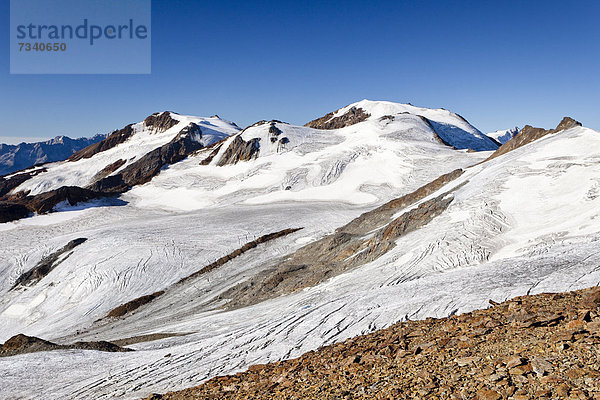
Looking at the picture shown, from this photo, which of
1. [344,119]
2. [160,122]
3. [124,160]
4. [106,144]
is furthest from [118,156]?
[344,119]

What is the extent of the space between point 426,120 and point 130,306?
84.0 metres

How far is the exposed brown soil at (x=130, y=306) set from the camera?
28375 millimetres

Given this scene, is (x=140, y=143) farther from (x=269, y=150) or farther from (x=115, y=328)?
(x=115, y=328)

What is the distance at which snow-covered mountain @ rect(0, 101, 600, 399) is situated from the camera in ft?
44.8

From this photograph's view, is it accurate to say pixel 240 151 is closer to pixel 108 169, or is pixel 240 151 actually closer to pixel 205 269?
pixel 108 169

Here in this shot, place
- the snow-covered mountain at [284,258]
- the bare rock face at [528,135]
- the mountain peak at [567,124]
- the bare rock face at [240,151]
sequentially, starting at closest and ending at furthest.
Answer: the snow-covered mountain at [284,258]
the mountain peak at [567,124]
the bare rock face at [528,135]
the bare rock face at [240,151]

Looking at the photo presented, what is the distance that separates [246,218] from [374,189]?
21.3 m

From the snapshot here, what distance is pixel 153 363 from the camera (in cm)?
1391

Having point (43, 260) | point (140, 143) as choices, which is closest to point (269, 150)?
point (43, 260)

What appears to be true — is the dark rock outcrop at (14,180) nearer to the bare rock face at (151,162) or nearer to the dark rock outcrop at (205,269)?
the bare rock face at (151,162)

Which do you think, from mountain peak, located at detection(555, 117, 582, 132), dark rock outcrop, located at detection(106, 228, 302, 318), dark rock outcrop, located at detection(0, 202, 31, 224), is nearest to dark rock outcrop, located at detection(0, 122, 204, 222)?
dark rock outcrop, located at detection(0, 202, 31, 224)

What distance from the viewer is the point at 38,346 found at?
18.2 metres

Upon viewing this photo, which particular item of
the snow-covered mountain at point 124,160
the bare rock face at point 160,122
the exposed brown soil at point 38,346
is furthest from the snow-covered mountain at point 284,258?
the bare rock face at point 160,122

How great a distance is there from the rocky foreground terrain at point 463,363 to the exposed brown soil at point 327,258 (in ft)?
43.8
